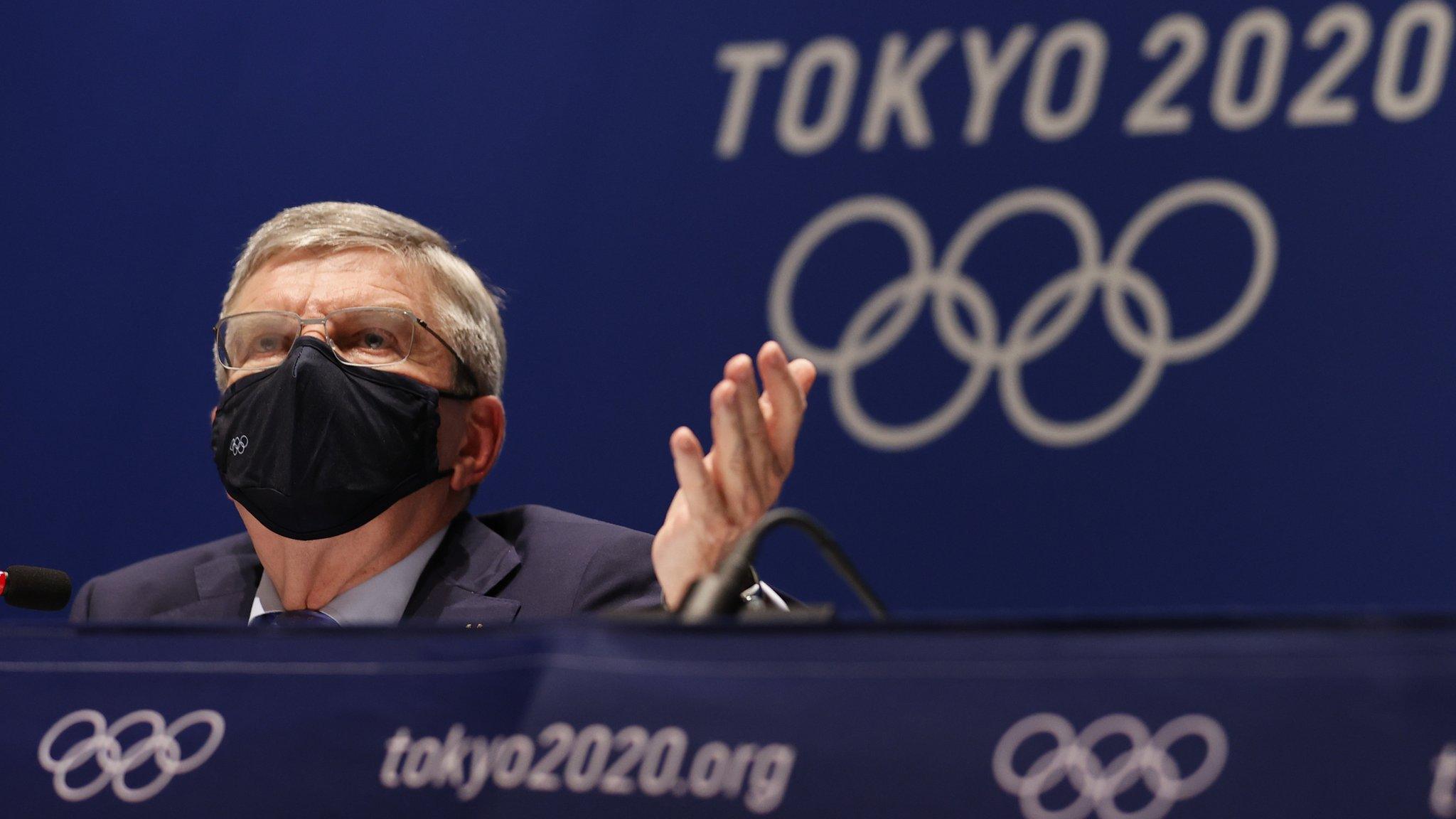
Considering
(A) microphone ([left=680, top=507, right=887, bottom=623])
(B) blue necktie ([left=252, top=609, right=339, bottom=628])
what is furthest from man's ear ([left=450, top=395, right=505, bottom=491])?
(A) microphone ([left=680, top=507, right=887, bottom=623])

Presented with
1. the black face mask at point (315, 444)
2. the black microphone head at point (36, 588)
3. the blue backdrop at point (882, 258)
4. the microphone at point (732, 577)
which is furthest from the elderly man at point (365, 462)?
the blue backdrop at point (882, 258)

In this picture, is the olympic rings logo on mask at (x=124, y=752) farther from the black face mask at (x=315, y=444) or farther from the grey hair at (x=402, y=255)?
the grey hair at (x=402, y=255)

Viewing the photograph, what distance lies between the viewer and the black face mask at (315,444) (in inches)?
75.5

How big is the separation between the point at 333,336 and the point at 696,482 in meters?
0.73

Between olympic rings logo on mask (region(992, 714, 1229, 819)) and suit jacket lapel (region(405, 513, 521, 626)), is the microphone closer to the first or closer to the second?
olympic rings logo on mask (region(992, 714, 1229, 819))

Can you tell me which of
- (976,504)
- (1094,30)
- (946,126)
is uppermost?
(1094,30)

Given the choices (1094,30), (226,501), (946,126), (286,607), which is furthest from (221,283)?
(1094,30)

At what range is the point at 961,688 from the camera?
0.84 m

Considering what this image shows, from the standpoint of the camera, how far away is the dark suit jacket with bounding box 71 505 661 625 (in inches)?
78.5

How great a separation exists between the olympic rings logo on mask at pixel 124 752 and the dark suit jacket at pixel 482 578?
2.92 ft

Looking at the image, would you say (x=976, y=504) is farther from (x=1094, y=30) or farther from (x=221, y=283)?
(x=221, y=283)

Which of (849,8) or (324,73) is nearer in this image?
(849,8)

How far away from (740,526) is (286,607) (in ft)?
2.71

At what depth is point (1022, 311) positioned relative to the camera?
2727mm
